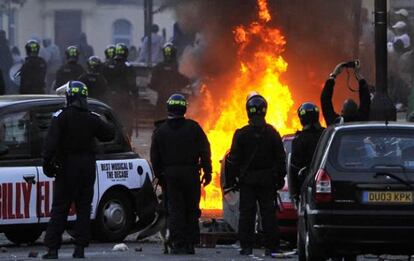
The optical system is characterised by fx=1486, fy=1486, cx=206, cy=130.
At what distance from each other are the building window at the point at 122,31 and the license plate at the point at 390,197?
155 ft

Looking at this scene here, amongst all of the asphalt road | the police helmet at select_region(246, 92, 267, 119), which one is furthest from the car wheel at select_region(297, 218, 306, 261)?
the police helmet at select_region(246, 92, 267, 119)

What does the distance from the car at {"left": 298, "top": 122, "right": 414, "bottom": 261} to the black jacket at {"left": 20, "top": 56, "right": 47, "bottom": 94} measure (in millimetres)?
13609

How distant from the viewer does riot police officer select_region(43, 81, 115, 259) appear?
50.3 ft

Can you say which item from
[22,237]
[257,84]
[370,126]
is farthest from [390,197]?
[257,84]

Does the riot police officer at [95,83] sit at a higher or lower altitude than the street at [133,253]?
higher

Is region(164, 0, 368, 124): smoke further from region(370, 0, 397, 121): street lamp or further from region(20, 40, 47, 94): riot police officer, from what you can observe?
region(370, 0, 397, 121): street lamp

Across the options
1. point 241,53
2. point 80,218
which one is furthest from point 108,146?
point 241,53

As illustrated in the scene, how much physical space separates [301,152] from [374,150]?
2251 mm

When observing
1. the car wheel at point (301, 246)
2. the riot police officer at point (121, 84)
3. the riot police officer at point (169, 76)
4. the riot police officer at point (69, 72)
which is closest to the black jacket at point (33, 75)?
the riot police officer at point (69, 72)

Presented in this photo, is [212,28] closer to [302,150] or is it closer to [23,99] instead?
[23,99]

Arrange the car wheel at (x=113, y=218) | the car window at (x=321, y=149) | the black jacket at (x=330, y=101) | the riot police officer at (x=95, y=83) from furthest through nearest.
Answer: the riot police officer at (x=95, y=83) → the car wheel at (x=113, y=218) → the black jacket at (x=330, y=101) → the car window at (x=321, y=149)

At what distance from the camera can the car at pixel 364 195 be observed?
43.6ft

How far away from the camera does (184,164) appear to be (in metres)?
16.2

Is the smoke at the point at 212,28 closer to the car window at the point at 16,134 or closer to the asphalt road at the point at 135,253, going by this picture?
the asphalt road at the point at 135,253
